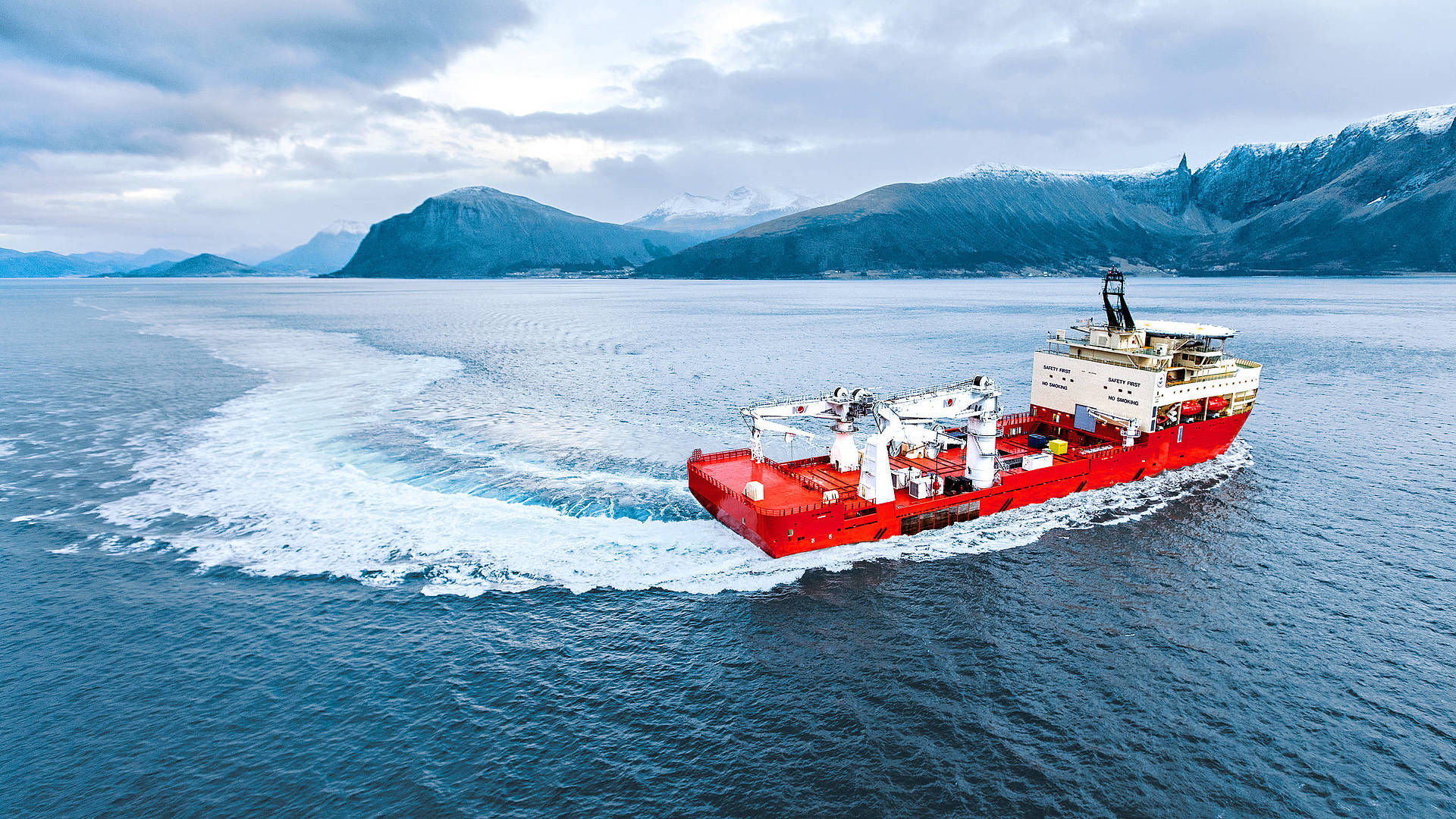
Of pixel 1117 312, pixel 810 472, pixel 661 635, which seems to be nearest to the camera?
pixel 661 635

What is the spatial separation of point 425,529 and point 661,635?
51.4 feet

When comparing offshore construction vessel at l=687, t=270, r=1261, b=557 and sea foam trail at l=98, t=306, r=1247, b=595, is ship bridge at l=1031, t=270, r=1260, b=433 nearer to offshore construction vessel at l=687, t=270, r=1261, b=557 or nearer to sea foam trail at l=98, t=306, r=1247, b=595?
offshore construction vessel at l=687, t=270, r=1261, b=557

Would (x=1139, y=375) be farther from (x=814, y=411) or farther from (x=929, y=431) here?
(x=814, y=411)

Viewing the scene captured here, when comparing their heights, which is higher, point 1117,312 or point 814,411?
point 1117,312

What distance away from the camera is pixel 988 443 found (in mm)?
36844

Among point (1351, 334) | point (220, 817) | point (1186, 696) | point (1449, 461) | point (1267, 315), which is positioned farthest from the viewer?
point (1267, 315)

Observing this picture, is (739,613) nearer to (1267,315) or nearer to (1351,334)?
(1351,334)

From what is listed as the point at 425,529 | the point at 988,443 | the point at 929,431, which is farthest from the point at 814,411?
the point at 425,529

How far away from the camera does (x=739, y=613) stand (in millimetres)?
27156

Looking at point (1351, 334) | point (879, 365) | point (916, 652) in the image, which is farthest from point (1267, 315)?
point (916, 652)

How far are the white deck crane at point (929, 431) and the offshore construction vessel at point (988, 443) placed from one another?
84 mm

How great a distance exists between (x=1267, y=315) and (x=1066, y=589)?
472 ft

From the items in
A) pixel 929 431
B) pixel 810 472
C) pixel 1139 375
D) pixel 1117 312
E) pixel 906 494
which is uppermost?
pixel 1117 312

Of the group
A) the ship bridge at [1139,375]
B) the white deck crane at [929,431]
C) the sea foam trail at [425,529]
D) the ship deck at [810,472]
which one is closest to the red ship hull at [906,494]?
the ship deck at [810,472]
